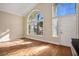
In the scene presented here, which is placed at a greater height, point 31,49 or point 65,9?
point 65,9

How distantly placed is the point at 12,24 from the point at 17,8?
1.19 feet

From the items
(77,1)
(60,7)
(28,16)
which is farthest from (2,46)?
(77,1)

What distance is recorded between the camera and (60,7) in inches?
97.9

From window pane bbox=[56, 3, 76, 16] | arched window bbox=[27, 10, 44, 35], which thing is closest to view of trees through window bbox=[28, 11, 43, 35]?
arched window bbox=[27, 10, 44, 35]

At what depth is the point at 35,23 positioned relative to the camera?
256 centimetres

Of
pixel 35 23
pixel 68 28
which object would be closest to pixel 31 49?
pixel 35 23

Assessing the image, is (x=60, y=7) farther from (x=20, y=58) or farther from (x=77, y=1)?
(x=20, y=58)

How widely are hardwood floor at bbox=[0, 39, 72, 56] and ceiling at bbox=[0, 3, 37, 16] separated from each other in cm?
61

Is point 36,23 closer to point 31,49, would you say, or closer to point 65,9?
point 31,49

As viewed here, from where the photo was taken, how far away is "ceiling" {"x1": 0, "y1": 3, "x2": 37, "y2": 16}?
244cm

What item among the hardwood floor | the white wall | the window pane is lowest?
the hardwood floor

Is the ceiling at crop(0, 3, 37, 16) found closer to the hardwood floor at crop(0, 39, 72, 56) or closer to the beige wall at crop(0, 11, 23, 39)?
the beige wall at crop(0, 11, 23, 39)

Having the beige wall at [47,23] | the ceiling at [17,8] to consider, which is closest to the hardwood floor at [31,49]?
the beige wall at [47,23]

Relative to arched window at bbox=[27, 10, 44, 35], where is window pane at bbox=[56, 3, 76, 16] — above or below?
above
